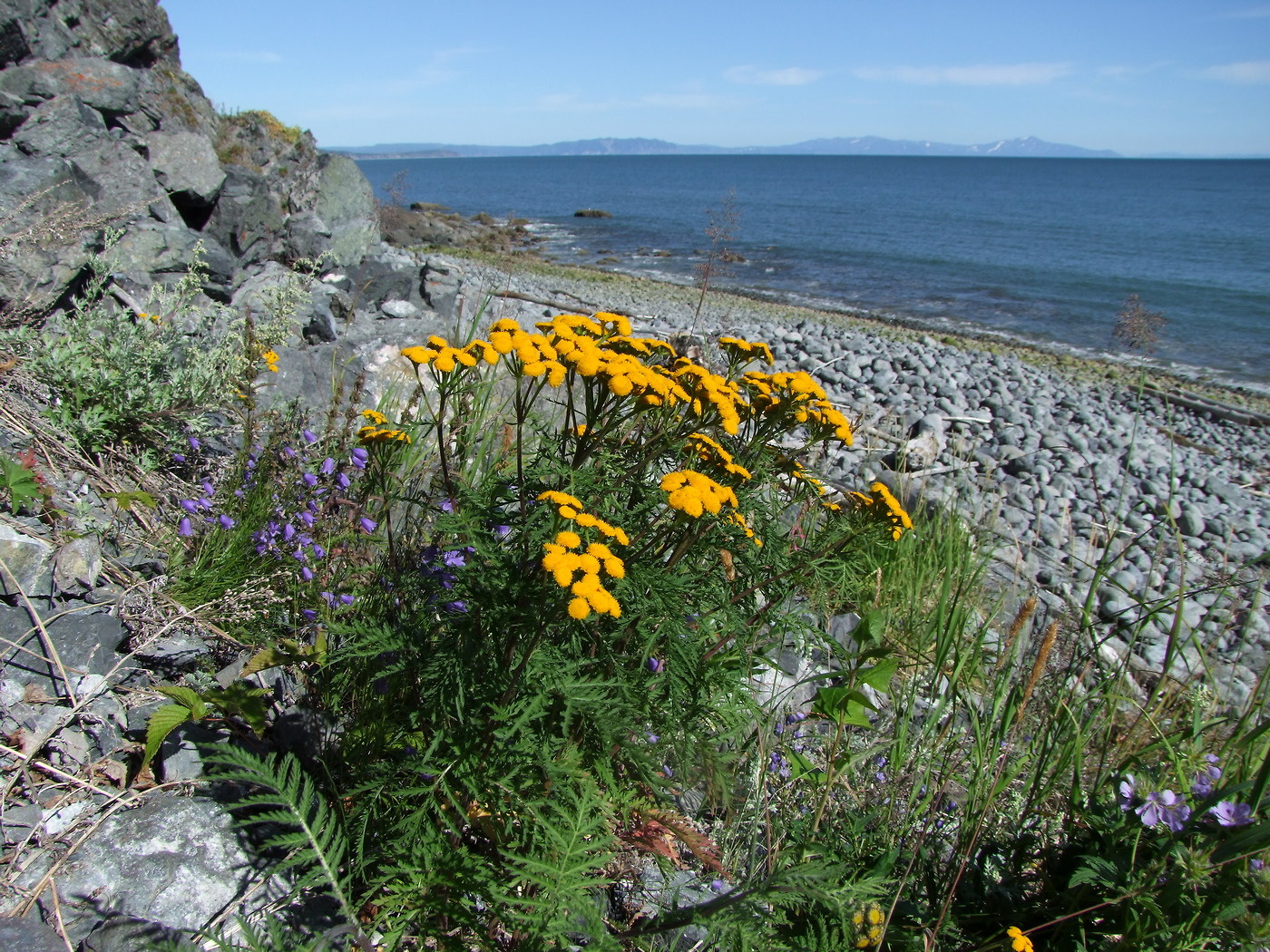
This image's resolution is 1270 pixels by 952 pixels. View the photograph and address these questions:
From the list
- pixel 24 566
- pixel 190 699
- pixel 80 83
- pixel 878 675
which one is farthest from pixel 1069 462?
pixel 80 83

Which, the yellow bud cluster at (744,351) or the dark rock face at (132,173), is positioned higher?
the dark rock face at (132,173)

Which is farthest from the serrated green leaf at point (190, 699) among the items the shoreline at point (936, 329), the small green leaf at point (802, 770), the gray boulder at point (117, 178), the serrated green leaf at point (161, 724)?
the shoreline at point (936, 329)

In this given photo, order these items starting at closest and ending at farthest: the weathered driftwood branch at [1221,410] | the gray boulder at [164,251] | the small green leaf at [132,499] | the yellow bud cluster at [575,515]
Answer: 1. the yellow bud cluster at [575,515]
2. the small green leaf at [132,499]
3. the gray boulder at [164,251]
4. the weathered driftwood branch at [1221,410]

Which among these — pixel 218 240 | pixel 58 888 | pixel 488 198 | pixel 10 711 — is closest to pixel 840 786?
pixel 58 888

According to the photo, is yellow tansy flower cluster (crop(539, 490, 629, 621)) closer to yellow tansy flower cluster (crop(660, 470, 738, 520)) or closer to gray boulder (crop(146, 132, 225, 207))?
yellow tansy flower cluster (crop(660, 470, 738, 520))

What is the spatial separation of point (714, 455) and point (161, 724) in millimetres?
1715

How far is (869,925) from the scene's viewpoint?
→ 1883 mm

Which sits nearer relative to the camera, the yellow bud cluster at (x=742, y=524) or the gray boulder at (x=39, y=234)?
the yellow bud cluster at (x=742, y=524)

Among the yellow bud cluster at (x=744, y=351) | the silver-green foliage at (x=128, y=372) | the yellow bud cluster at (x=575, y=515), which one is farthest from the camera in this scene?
the silver-green foliage at (x=128, y=372)

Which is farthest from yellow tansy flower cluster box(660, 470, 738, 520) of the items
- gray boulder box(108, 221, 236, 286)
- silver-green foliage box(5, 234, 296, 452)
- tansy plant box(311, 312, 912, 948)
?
gray boulder box(108, 221, 236, 286)

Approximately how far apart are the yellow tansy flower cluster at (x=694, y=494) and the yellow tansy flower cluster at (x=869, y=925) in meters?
1.11

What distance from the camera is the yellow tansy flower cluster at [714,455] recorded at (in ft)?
6.55

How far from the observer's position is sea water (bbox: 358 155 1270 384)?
20.4m

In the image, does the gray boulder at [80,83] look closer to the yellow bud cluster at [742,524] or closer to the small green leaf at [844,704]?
the yellow bud cluster at [742,524]
